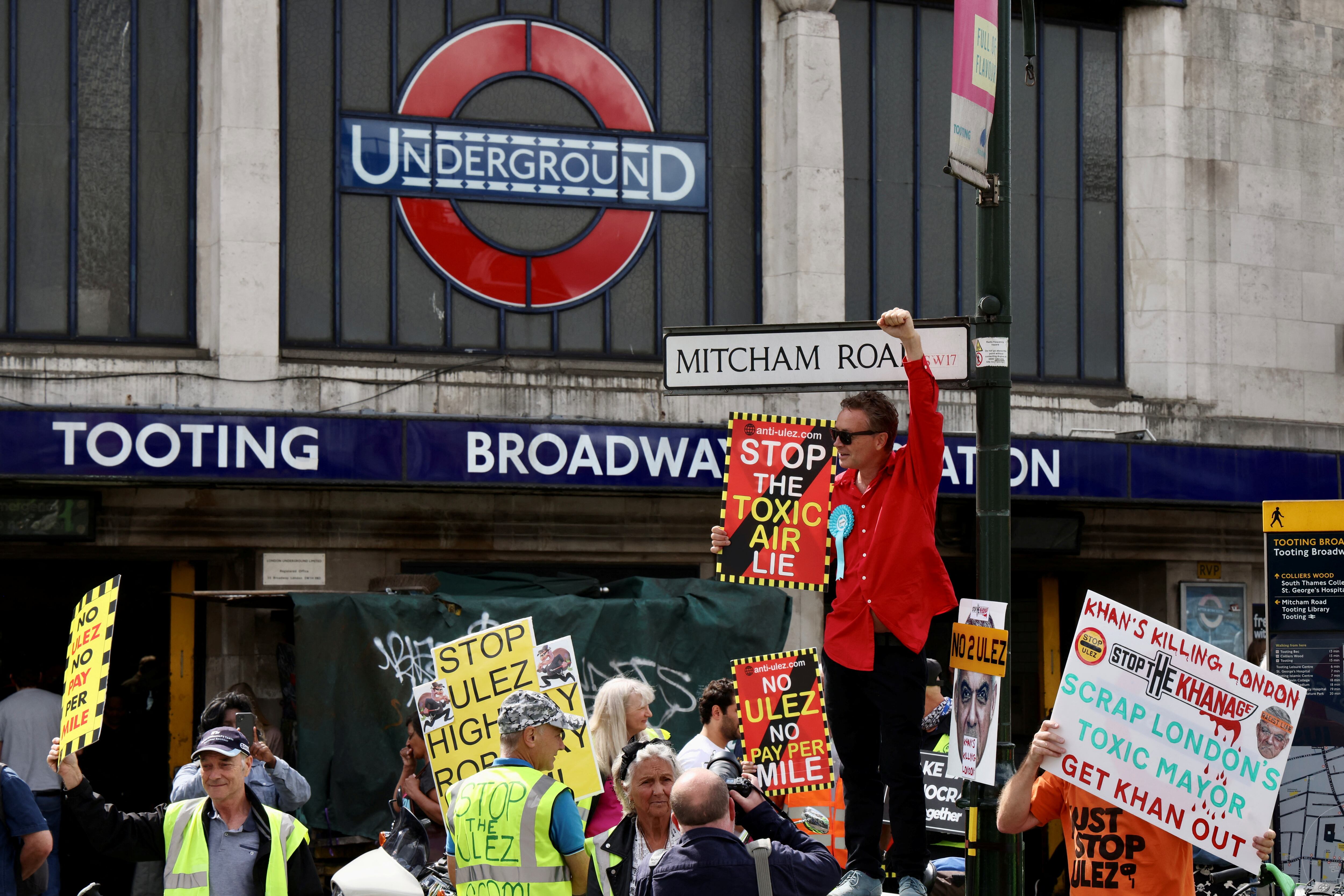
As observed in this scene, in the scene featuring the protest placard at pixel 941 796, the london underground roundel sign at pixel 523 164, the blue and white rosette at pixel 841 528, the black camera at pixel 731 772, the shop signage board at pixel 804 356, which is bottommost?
the protest placard at pixel 941 796

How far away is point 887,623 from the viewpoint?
6.30 meters

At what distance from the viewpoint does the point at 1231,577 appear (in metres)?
17.6

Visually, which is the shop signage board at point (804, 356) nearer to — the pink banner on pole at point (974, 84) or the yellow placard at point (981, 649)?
the pink banner on pole at point (974, 84)

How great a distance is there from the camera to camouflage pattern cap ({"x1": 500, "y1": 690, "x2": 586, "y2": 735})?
21.3 ft

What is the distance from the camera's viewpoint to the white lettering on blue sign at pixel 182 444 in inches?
503

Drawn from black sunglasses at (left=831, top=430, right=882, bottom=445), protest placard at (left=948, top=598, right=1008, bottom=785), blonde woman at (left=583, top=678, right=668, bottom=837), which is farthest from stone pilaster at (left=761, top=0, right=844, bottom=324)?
protest placard at (left=948, top=598, right=1008, bottom=785)

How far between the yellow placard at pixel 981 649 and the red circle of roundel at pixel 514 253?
9308mm

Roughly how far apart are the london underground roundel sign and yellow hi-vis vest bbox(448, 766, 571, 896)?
9.21 m

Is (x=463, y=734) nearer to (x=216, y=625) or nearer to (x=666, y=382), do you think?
(x=666, y=382)

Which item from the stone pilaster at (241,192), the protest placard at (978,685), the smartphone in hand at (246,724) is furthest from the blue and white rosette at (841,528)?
the stone pilaster at (241,192)

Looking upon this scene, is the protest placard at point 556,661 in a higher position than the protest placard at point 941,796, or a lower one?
higher

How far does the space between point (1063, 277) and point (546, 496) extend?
5.81 meters

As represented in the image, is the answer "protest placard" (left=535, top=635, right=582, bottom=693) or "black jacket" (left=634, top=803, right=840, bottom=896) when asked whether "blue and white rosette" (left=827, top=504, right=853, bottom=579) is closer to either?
"black jacket" (left=634, top=803, right=840, bottom=896)

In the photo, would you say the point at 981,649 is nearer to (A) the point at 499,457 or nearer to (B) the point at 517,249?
(A) the point at 499,457
